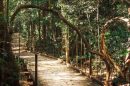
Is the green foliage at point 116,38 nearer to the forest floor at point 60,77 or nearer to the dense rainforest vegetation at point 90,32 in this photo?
the dense rainforest vegetation at point 90,32

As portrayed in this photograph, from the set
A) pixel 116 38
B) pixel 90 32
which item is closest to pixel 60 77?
pixel 116 38

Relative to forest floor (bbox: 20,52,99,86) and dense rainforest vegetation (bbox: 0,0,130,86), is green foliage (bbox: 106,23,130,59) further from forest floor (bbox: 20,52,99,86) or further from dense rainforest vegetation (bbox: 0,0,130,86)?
forest floor (bbox: 20,52,99,86)

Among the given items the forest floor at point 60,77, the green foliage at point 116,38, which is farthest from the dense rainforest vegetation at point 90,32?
the forest floor at point 60,77

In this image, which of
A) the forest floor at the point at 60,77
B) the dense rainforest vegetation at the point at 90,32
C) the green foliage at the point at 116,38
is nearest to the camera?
the dense rainforest vegetation at the point at 90,32

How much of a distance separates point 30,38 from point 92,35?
2354 centimetres

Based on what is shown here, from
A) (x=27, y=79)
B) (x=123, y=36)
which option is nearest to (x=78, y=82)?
(x=27, y=79)

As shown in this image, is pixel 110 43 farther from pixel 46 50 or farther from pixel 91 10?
pixel 46 50

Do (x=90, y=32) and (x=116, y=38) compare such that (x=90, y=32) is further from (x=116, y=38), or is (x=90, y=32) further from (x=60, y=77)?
(x=60, y=77)

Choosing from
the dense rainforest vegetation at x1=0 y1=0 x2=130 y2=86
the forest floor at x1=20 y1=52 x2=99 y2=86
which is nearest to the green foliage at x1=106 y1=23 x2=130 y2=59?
the dense rainforest vegetation at x1=0 y1=0 x2=130 y2=86

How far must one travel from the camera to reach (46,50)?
35.5m

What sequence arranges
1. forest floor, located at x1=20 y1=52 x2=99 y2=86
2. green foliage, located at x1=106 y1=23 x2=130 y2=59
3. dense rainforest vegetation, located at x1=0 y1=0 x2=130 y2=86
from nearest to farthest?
dense rainforest vegetation, located at x1=0 y1=0 x2=130 y2=86 < forest floor, located at x1=20 y1=52 x2=99 y2=86 < green foliage, located at x1=106 y1=23 x2=130 y2=59

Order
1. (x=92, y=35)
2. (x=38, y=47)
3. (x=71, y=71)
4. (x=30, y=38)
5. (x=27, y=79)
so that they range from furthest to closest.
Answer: (x=30, y=38) → (x=38, y=47) → (x=92, y=35) → (x=71, y=71) → (x=27, y=79)

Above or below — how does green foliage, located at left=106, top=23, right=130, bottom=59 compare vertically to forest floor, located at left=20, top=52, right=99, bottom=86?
above

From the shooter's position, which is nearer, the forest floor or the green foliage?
the forest floor
